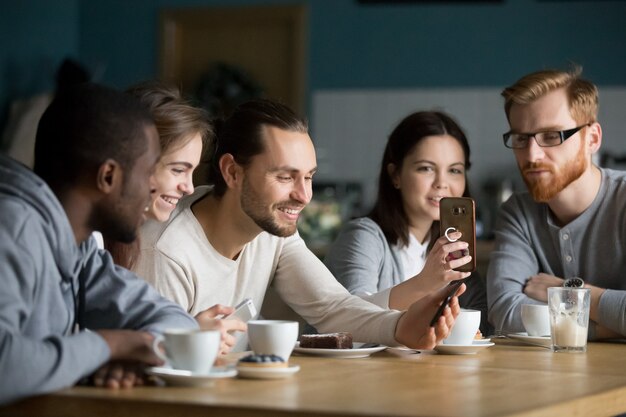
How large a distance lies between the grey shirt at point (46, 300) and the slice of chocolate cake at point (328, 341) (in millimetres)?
356

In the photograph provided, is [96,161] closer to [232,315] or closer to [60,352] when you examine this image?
[60,352]

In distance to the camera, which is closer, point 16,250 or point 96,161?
point 16,250

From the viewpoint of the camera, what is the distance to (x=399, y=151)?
3.40m

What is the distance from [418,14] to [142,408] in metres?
4.82

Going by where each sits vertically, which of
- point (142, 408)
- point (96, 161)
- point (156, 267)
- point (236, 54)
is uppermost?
point (236, 54)

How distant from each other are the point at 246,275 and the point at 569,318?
0.82m

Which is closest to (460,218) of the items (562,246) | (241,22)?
(562,246)

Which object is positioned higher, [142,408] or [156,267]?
[156,267]

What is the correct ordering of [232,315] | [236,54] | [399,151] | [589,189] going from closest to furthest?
[232,315], [589,189], [399,151], [236,54]

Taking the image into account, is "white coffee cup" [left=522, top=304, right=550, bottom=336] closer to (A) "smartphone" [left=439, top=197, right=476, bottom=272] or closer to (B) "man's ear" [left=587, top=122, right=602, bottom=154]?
(A) "smartphone" [left=439, top=197, right=476, bottom=272]

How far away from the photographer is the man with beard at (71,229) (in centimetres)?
150

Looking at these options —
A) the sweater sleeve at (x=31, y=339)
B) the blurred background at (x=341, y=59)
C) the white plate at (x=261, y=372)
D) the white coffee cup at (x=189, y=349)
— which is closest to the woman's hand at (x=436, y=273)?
the white plate at (x=261, y=372)

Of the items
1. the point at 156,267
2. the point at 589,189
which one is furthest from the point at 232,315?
the point at 589,189

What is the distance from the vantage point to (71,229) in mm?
1660
